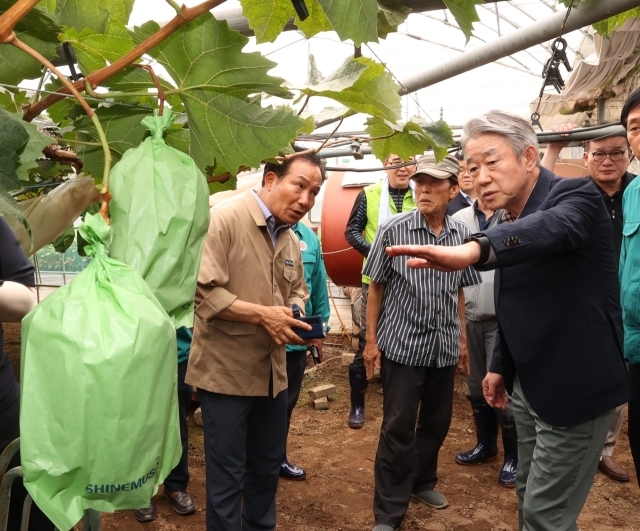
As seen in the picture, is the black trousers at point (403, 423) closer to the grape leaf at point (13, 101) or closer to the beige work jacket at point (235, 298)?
the beige work jacket at point (235, 298)

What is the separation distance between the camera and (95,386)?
0.59 m

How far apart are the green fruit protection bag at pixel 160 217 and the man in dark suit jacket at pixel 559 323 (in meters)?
1.70

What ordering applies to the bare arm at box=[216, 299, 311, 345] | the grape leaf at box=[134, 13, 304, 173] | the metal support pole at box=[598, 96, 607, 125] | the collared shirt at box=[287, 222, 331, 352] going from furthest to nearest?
the metal support pole at box=[598, 96, 607, 125]
the collared shirt at box=[287, 222, 331, 352]
the bare arm at box=[216, 299, 311, 345]
the grape leaf at box=[134, 13, 304, 173]

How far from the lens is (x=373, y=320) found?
4012 mm

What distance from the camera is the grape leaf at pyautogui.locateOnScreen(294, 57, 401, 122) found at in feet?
3.18

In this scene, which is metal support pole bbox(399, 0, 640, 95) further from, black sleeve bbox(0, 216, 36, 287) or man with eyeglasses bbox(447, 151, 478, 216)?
man with eyeglasses bbox(447, 151, 478, 216)

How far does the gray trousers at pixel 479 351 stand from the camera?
4.55m

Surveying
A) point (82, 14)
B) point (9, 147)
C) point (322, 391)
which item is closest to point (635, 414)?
point (82, 14)

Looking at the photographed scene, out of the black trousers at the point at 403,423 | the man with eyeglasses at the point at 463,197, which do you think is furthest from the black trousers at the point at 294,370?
the man with eyeglasses at the point at 463,197

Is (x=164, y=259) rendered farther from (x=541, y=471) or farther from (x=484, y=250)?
(x=541, y=471)

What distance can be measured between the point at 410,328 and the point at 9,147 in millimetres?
3205

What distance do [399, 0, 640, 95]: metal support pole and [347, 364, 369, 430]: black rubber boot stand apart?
396 centimetres

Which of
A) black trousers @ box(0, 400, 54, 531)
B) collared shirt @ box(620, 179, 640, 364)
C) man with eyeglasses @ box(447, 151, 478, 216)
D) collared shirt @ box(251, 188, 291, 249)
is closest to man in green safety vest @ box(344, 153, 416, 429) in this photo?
man with eyeglasses @ box(447, 151, 478, 216)

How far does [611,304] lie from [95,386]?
221cm
